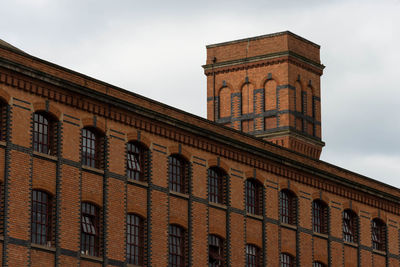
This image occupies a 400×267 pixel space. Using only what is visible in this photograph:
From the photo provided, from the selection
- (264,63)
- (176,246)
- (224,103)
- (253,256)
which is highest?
(264,63)

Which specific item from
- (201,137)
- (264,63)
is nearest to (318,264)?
(201,137)

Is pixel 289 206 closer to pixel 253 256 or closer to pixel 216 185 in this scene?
pixel 253 256

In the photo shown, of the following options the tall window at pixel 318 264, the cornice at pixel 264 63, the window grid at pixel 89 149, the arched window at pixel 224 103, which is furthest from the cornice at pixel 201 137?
the arched window at pixel 224 103

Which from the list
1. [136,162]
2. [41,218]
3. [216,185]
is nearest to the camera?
[41,218]

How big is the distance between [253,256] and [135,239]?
8553mm

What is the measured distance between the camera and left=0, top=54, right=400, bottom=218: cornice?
1966 inches

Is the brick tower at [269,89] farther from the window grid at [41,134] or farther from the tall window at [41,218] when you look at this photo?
the tall window at [41,218]

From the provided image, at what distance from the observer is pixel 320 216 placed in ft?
214

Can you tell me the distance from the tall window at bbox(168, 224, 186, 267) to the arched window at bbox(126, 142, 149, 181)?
9.24ft

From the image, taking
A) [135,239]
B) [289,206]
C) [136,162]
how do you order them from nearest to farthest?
1. [135,239]
2. [136,162]
3. [289,206]

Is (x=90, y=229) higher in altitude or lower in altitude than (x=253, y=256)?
lower

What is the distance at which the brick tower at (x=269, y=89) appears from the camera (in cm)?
7744

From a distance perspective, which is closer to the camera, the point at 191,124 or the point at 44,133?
the point at 44,133

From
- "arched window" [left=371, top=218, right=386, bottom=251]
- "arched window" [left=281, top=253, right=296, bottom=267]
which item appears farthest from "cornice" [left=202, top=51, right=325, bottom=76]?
"arched window" [left=281, top=253, right=296, bottom=267]
